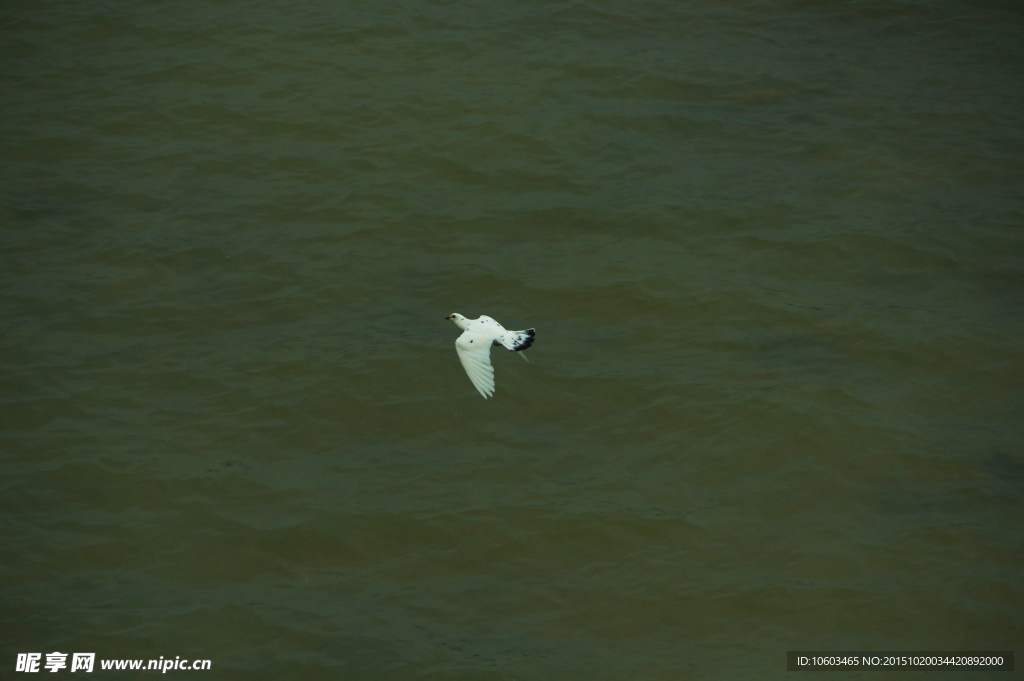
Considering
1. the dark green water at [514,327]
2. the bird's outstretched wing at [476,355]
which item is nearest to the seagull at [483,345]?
the bird's outstretched wing at [476,355]

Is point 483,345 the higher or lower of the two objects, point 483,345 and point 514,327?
the higher

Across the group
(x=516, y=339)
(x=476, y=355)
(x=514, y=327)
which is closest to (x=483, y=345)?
(x=476, y=355)

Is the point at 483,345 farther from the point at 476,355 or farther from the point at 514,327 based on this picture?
the point at 514,327

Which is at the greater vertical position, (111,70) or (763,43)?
(763,43)

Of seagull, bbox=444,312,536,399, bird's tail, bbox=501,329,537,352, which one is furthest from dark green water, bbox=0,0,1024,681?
bird's tail, bbox=501,329,537,352

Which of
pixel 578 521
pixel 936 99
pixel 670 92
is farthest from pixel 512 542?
pixel 936 99

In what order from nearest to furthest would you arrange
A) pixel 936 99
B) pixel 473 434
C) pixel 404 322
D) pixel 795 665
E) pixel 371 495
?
pixel 795 665
pixel 371 495
pixel 473 434
pixel 404 322
pixel 936 99

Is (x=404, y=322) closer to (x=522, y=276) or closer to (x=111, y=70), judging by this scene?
(x=522, y=276)
